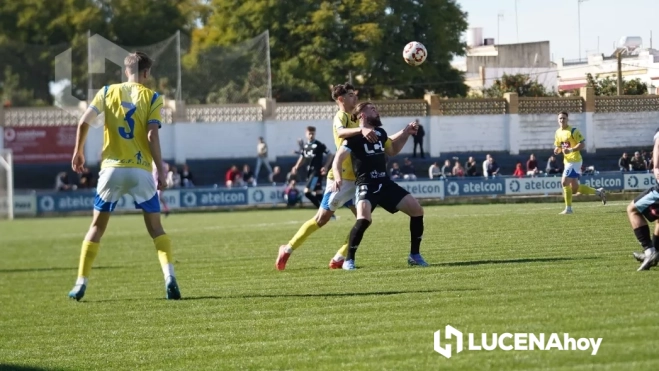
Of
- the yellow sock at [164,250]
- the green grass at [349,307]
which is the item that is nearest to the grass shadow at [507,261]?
the green grass at [349,307]

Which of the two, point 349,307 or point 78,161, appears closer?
point 349,307

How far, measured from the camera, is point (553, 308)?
8539 mm

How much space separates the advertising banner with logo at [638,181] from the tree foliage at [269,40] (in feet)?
64.2

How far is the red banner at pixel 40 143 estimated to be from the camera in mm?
45412

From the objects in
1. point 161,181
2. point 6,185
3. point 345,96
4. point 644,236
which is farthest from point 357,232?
point 6,185

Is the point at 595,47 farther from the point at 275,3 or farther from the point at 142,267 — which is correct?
the point at 275,3

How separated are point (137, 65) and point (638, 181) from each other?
2508cm

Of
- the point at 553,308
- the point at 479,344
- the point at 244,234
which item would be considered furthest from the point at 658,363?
the point at 244,234

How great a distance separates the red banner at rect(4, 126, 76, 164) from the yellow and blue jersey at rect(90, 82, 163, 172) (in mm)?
35572

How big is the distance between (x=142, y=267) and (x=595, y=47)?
8048 millimetres

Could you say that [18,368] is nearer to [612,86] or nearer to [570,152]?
[612,86]

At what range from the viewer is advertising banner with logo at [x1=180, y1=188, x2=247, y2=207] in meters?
40.1

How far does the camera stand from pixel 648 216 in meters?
11.0

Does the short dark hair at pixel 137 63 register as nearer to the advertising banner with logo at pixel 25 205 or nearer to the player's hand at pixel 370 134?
the player's hand at pixel 370 134
